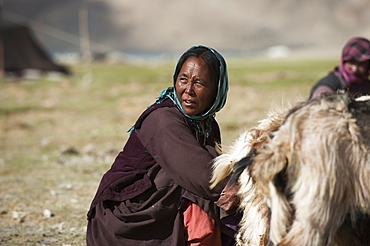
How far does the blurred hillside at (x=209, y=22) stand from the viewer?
81750 mm

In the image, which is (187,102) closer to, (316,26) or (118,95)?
(118,95)

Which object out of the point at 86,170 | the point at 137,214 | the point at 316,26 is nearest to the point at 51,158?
the point at 86,170

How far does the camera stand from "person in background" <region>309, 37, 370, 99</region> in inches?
235

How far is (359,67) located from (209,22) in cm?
9637

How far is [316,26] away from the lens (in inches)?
3492

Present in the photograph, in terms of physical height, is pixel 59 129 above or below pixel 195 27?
below

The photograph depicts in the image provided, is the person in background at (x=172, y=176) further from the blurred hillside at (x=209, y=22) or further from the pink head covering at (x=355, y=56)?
the blurred hillside at (x=209, y=22)

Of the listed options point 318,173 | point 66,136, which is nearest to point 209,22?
point 66,136

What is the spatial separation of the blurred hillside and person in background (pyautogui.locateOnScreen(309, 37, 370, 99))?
216 feet

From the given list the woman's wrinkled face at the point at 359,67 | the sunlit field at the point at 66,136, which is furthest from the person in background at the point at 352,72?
the sunlit field at the point at 66,136

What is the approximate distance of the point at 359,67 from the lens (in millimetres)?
6027

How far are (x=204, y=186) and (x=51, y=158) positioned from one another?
17.6 feet

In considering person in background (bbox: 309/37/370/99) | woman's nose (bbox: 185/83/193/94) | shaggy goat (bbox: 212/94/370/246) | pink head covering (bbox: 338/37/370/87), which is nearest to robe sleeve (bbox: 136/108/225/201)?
woman's nose (bbox: 185/83/193/94)

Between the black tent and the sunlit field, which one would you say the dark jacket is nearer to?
the sunlit field
